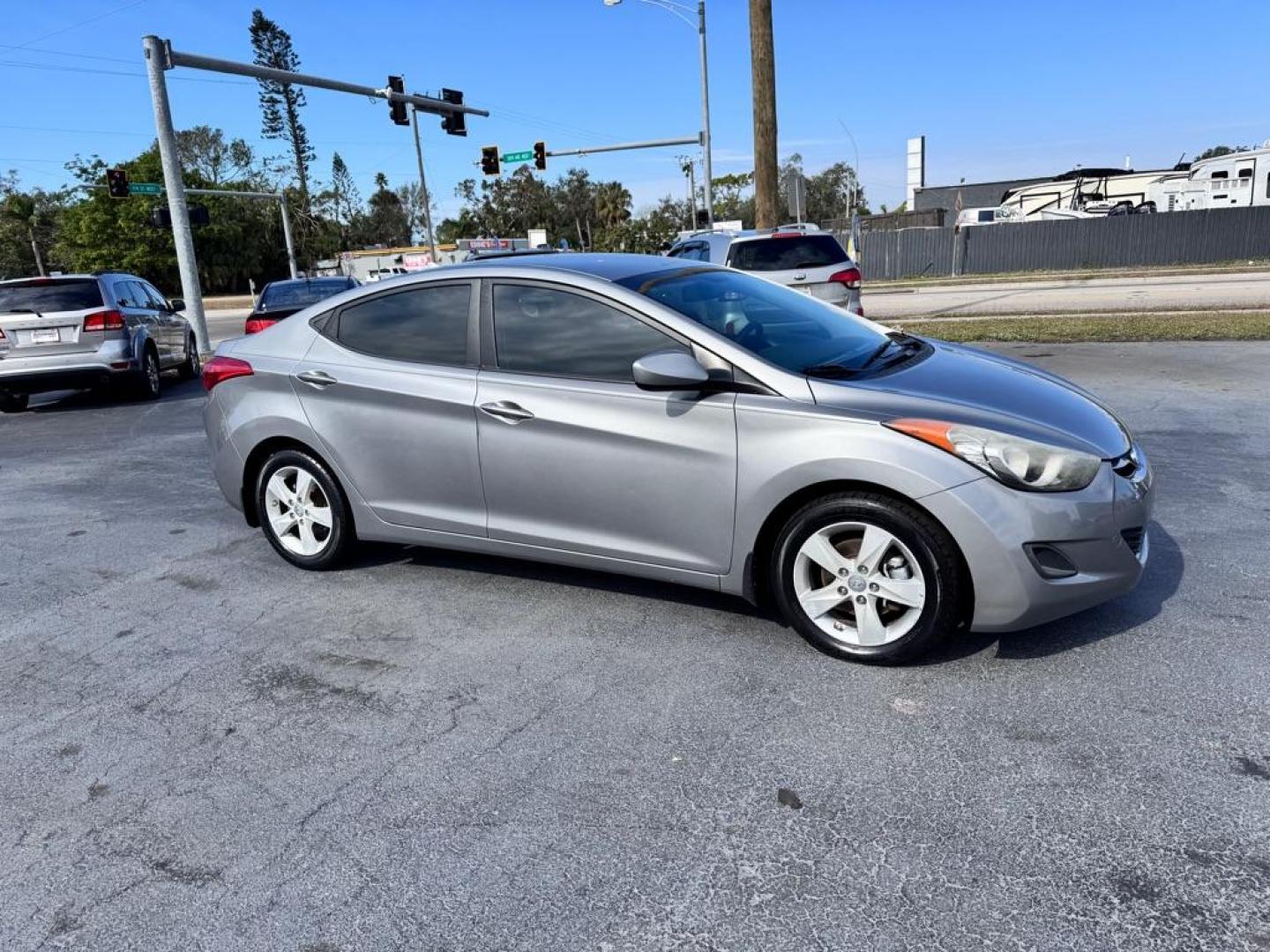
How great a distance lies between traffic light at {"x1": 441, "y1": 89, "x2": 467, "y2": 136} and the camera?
1056 inches

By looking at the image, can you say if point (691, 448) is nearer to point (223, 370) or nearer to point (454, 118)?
point (223, 370)

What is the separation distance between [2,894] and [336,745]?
1.03 meters

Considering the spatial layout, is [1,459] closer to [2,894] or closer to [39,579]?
[39,579]

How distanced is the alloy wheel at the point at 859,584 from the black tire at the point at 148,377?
34.8 ft

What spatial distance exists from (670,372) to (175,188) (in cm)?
1769

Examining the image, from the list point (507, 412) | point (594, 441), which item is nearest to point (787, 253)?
point (507, 412)

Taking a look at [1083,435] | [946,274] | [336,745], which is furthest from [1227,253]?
[336,745]

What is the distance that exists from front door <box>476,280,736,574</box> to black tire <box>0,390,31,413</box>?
1046 centimetres

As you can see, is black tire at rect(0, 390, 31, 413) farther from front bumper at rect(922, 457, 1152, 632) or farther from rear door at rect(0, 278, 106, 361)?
front bumper at rect(922, 457, 1152, 632)

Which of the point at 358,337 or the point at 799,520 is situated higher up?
the point at 358,337

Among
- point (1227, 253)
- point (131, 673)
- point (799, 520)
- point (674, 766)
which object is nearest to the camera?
point (674, 766)

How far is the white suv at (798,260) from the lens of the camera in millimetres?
12586

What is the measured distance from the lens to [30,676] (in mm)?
4109

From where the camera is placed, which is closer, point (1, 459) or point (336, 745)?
point (336, 745)
